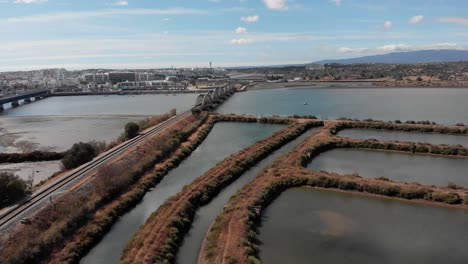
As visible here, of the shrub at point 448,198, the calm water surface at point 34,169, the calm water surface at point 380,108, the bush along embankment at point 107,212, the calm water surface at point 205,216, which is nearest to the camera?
the calm water surface at point 205,216

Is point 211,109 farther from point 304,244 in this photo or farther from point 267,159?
point 304,244

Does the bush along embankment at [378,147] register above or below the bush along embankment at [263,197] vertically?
above

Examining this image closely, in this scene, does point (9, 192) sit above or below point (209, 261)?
above

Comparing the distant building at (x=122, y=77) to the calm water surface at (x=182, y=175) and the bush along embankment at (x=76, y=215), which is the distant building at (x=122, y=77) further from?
the bush along embankment at (x=76, y=215)

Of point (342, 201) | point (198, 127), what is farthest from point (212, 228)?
point (198, 127)

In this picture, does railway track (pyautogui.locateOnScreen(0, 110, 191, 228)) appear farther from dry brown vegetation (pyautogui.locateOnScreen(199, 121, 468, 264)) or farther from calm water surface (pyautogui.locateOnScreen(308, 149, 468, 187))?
calm water surface (pyautogui.locateOnScreen(308, 149, 468, 187))

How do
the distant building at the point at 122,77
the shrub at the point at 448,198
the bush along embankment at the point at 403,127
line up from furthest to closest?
the distant building at the point at 122,77 → the bush along embankment at the point at 403,127 → the shrub at the point at 448,198

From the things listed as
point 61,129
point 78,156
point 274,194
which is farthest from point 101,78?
point 274,194

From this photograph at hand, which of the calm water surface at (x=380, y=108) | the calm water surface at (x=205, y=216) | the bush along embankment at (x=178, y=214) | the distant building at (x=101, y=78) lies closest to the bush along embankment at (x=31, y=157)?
the bush along embankment at (x=178, y=214)

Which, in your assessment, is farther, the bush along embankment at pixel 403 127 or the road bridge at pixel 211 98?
the road bridge at pixel 211 98
